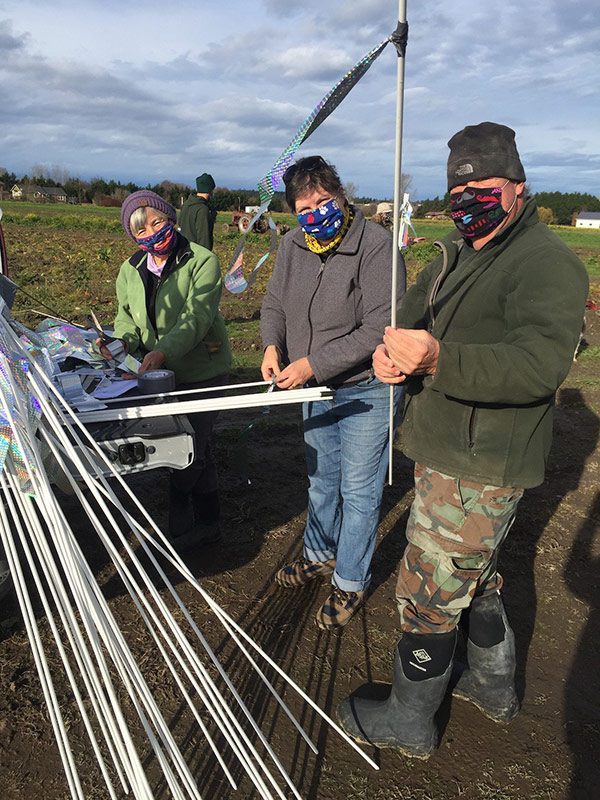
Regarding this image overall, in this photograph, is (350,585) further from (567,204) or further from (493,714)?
(567,204)

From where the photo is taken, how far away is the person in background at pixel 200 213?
8.04 meters

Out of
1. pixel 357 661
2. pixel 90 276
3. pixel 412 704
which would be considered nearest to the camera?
pixel 412 704

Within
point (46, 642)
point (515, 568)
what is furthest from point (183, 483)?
Answer: point (515, 568)

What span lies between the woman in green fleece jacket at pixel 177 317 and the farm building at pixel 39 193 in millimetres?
59717

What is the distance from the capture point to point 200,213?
8039 millimetres

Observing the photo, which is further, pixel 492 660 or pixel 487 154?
pixel 492 660

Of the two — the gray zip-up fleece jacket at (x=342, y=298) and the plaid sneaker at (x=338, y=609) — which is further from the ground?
the gray zip-up fleece jacket at (x=342, y=298)

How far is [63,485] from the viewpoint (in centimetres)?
196

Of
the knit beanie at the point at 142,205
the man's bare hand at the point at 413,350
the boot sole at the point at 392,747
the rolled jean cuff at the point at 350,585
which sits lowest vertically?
the boot sole at the point at 392,747

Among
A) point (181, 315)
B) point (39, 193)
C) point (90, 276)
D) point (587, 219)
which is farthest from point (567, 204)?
point (181, 315)

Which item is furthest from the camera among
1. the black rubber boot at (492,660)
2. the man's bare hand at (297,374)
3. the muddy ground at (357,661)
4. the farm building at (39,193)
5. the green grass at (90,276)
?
the farm building at (39,193)

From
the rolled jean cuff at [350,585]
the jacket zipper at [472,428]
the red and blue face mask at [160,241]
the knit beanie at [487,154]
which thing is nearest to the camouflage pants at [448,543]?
the jacket zipper at [472,428]

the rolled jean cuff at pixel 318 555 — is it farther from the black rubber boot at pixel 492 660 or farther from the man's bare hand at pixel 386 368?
the man's bare hand at pixel 386 368

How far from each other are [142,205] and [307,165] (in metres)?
0.84
